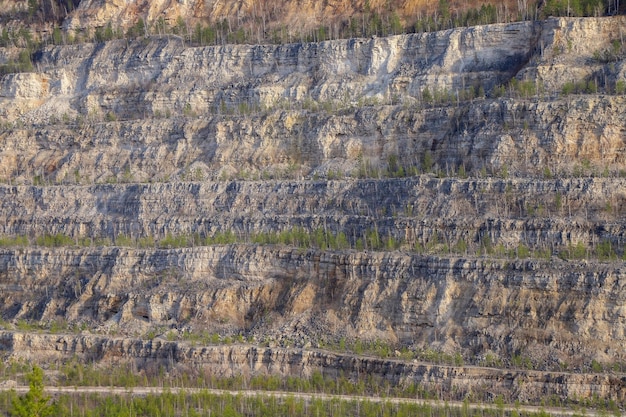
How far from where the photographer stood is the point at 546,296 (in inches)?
3004

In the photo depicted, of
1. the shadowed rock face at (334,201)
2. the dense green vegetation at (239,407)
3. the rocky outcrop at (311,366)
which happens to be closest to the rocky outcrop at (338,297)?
the shadowed rock face at (334,201)

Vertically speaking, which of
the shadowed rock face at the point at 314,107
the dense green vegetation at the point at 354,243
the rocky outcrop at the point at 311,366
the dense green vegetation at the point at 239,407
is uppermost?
the shadowed rock face at the point at 314,107

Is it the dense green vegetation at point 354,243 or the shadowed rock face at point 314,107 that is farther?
the shadowed rock face at point 314,107

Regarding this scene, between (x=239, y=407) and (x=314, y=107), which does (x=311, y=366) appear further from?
(x=314, y=107)

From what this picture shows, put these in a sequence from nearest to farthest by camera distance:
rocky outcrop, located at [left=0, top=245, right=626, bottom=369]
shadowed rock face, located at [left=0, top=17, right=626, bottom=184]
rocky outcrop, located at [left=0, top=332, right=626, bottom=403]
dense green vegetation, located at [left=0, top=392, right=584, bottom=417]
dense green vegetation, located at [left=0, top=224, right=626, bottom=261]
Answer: dense green vegetation, located at [left=0, top=392, right=584, bottom=417], rocky outcrop, located at [left=0, top=332, right=626, bottom=403], rocky outcrop, located at [left=0, top=245, right=626, bottom=369], dense green vegetation, located at [left=0, top=224, right=626, bottom=261], shadowed rock face, located at [left=0, top=17, right=626, bottom=184]

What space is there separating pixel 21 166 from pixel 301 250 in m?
31.4

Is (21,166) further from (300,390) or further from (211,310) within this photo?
(300,390)

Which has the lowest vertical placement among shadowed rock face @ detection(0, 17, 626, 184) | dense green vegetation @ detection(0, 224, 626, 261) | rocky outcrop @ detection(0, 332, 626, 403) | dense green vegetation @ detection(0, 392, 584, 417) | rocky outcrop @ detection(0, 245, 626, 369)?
dense green vegetation @ detection(0, 392, 584, 417)

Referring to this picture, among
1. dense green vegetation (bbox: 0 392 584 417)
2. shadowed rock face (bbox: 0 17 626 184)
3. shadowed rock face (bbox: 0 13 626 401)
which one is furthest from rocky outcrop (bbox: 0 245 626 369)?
shadowed rock face (bbox: 0 17 626 184)

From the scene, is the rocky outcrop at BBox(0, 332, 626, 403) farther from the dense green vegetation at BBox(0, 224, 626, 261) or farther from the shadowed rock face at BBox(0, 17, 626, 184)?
the shadowed rock face at BBox(0, 17, 626, 184)

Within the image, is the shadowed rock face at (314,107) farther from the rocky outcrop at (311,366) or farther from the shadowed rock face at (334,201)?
the rocky outcrop at (311,366)

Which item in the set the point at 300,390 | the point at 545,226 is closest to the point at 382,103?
the point at 545,226

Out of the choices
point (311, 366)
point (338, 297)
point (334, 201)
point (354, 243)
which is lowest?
point (311, 366)

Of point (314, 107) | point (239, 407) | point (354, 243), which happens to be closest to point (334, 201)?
point (354, 243)
